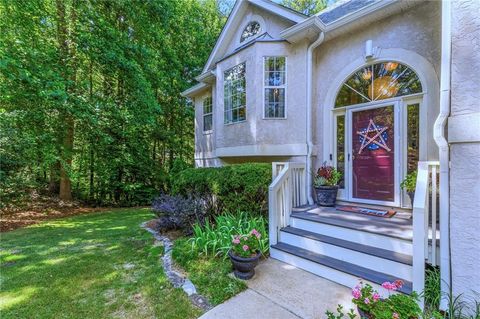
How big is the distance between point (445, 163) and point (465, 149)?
0.28m

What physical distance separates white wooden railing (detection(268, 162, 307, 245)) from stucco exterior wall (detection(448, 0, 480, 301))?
2.41 metres

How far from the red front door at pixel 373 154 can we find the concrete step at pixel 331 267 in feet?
7.68

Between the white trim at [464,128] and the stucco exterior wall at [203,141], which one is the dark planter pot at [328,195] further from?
the stucco exterior wall at [203,141]

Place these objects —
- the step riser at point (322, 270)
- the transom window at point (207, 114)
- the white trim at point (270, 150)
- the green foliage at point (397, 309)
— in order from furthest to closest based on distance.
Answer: the transom window at point (207, 114) < the white trim at point (270, 150) < the step riser at point (322, 270) < the green foliage at point (397, 309)

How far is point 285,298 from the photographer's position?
3.01 m

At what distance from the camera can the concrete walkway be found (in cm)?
277

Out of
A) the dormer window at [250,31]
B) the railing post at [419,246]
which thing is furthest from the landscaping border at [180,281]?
the dormer window at [250,31]

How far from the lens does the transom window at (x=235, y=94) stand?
705 cm

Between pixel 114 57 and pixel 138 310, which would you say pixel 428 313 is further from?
pixel 114 57

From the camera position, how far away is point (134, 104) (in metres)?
10.3

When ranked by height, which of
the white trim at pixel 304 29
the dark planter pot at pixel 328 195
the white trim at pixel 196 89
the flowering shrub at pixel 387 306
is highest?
the white trim at pixel 304 29

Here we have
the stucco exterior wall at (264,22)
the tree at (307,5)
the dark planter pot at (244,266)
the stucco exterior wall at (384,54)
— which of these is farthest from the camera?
the tree at (307,5)

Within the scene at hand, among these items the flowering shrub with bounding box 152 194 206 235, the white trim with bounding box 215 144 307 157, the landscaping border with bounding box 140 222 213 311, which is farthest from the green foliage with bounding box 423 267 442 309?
the flowering shrub with bounding box 152 194 206 235

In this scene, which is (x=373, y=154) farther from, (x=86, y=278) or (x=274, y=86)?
(x=86, y=278)
